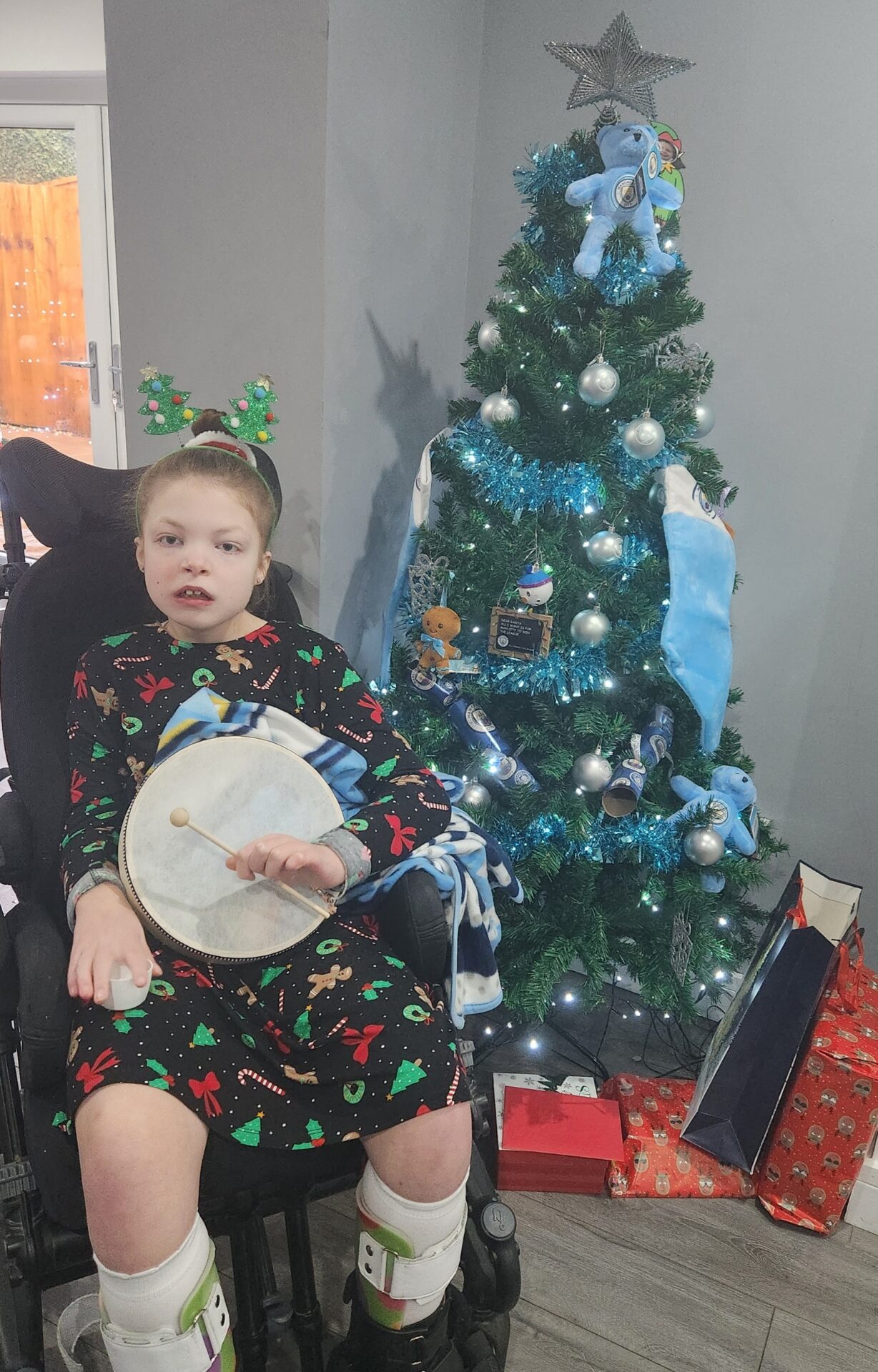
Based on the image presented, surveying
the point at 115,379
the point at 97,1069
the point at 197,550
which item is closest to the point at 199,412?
the point at 197,550

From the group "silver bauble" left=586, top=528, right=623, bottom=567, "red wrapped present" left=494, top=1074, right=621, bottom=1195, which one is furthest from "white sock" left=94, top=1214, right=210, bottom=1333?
"silver bauble" left=586, top=528, right=623, bottom=567

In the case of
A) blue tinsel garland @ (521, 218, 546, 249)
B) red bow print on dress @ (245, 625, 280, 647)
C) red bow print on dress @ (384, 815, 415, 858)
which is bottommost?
red bow print on dress @ (384, 815, 415, 858)

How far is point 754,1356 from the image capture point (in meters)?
1.28

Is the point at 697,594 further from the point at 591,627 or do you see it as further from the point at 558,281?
the point at 558,281

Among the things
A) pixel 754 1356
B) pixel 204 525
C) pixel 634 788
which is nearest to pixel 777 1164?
pixel 754 1356

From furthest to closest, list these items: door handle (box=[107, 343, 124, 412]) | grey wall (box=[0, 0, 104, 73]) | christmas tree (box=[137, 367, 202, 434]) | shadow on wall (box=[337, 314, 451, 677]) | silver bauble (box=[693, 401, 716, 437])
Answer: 1. door handle (box=[107, 343, 124, 412])
2. grey wall (box=[0, 0, 104, 73])
3. shadow on wall (box=[337, 314, 451, 677])
4. silver bauble (box=[693, 401, 716, 437])
5. christmas tree (box=[137, 367, 202, 434])

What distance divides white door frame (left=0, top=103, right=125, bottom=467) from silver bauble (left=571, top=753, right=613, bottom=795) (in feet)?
9.71

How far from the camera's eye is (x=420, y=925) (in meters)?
1.09

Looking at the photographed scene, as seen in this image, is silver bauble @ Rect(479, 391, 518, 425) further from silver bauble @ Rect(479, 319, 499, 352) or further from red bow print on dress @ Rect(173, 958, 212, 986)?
red bow print on dress @ Rect(173, 958, 212, 986)

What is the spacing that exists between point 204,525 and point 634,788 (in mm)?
826

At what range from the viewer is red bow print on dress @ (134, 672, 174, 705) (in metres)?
1.18

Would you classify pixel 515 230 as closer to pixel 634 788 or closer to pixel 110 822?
pixel 634 788

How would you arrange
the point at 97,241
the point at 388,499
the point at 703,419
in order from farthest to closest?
the point at 97,241 → the point at 388,499 → the point at 703,419

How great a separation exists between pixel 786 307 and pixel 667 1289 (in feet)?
5.79
